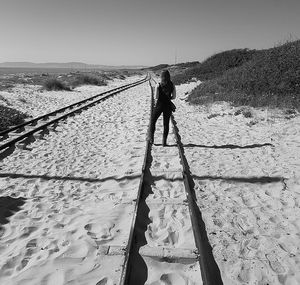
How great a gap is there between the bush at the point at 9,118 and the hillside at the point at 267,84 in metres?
9.88

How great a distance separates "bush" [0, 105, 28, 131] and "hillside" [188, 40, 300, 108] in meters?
9.88

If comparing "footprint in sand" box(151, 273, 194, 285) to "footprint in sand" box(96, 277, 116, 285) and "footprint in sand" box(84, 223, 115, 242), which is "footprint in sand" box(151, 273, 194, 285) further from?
"footprint in sand" box(84, 223, 115, 242)

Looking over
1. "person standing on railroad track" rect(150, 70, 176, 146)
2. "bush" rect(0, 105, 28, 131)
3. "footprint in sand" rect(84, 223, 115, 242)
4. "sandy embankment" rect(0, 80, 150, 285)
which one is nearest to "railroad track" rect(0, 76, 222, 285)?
"sandy embankment" rect(0, 80, 150, 285)

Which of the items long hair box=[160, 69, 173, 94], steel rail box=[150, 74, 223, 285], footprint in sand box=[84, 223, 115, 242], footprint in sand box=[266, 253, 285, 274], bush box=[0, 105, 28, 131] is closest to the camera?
steel rail box=[150, 74, 223, 285]

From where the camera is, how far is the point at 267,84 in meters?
16.8

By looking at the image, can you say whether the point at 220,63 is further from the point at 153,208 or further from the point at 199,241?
the point at 199,241

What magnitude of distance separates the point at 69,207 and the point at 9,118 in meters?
8.94

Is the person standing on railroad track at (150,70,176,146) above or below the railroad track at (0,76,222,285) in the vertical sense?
above

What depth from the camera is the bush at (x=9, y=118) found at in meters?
12.2

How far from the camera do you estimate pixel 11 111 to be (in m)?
14.4

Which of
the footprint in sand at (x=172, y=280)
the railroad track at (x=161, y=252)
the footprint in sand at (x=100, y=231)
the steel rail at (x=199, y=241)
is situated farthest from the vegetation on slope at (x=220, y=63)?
the footprint in sand at (x=172, y=280)

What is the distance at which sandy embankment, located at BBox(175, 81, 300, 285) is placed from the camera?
388 cm

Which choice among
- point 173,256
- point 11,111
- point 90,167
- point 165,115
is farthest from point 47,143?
point 173,256

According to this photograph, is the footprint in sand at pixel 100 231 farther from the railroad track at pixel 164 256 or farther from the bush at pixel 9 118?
the bush at pixel 9 118
